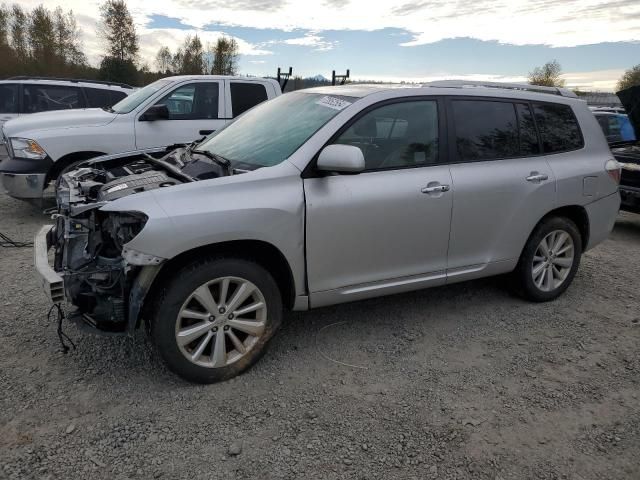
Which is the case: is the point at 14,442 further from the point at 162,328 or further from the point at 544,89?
the point at 544,89

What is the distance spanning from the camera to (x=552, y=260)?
4.35 meters

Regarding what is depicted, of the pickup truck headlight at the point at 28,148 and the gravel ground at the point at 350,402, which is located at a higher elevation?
the pickup truck headlight at the point at 28,148

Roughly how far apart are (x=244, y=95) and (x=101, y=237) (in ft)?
16.6

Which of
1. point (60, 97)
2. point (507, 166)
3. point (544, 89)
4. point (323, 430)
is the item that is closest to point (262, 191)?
point (323, 430)

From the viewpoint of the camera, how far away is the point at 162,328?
2803 mm

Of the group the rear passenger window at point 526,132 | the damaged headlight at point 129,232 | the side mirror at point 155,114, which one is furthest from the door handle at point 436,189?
the side mirror at point 155,114

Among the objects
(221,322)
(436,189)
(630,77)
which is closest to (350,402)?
(221,322)

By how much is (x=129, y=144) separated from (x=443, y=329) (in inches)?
187

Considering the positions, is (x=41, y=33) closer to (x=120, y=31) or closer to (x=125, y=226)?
(x=120, y=31)

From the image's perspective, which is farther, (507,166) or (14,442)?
(507,166)

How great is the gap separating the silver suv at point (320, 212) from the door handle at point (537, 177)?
0.09 feet

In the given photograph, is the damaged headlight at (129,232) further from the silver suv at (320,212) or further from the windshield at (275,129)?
the windshield at (275,129)

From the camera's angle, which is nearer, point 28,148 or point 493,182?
point 493,182

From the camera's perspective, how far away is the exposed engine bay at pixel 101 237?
9.18ft
